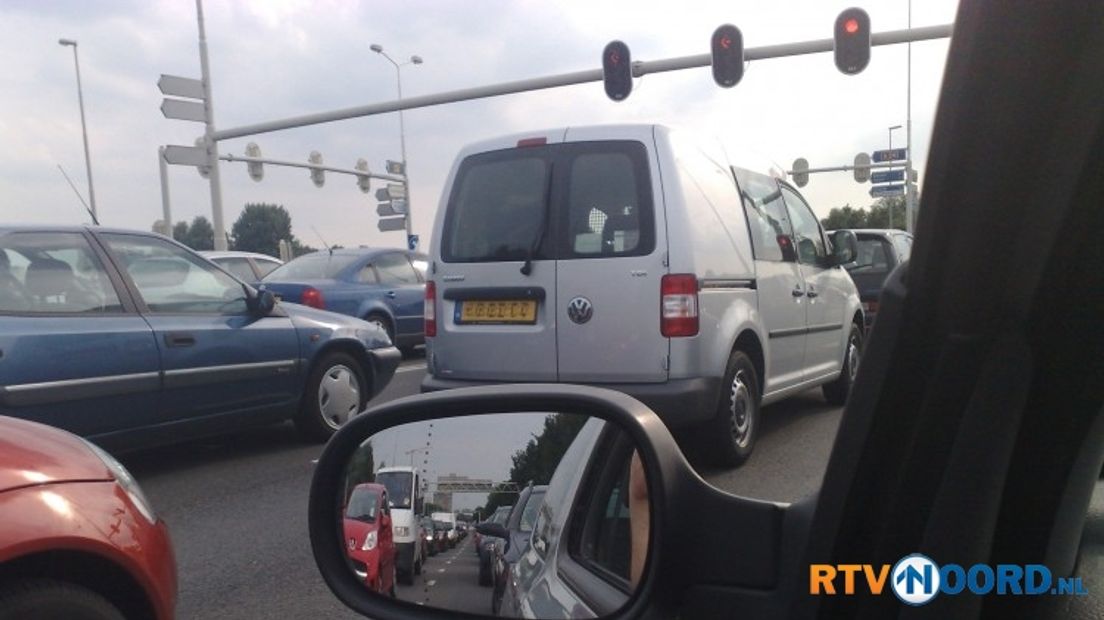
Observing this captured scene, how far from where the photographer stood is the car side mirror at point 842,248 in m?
7.09

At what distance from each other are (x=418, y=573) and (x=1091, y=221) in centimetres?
105

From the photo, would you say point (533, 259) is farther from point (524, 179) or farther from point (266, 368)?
point (266, 368)

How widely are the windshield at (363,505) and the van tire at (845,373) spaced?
20.7 feet

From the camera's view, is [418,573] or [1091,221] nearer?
[1091,221]

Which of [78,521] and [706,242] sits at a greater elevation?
[706,242]

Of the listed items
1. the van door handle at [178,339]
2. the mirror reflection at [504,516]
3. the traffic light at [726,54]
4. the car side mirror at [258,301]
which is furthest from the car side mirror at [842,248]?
the traffic light at [726,54]

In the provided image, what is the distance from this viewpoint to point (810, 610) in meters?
1.28

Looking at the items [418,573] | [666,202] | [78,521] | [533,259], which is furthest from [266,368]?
[418,573]

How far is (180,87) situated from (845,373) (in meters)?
17.3

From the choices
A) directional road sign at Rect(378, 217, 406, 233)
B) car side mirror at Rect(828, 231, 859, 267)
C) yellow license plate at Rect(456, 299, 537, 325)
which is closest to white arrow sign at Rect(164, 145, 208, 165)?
directional road sign at Rect(378, 217, 406, 233)

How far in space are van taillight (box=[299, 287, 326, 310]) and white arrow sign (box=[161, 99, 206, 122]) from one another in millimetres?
10664

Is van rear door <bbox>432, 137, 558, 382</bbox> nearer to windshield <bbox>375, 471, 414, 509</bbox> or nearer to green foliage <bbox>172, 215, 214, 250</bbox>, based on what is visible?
windshield <bbox>375, 471, 414, 509</bbox>

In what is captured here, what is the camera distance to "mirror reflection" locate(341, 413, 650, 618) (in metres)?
1.48

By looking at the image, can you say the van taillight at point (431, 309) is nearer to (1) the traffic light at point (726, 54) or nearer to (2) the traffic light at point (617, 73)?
(1) the traffic light at point (726, 54)
